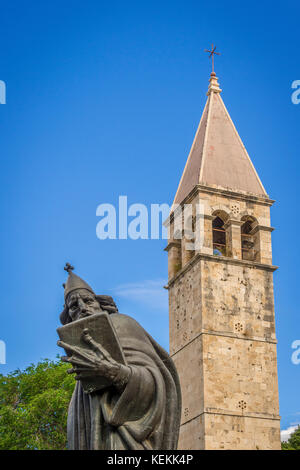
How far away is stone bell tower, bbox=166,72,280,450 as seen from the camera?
101 feet

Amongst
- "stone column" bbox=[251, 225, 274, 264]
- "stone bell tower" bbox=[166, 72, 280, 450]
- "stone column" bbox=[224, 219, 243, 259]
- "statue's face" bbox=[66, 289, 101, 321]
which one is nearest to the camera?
"statue's face" bbox=[66, 289, 101, 321]

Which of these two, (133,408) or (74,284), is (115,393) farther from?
(74,284)

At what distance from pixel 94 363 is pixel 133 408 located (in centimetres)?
40

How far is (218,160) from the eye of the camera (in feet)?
118

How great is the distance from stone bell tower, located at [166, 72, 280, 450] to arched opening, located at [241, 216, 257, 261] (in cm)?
4

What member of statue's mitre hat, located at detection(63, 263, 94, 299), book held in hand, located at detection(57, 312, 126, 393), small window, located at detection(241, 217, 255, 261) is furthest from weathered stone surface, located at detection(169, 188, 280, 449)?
book held in hand, located at detection(57, 312, 126, 393)

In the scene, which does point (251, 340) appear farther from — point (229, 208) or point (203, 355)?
point (229, 208)

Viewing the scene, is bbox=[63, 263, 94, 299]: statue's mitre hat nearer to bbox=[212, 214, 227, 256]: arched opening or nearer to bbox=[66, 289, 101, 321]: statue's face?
bbox=[66, 289, 101, 321]: statue's face

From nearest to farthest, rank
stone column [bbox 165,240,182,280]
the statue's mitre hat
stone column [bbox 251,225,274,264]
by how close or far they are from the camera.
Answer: the statue's mitre hat < stone column [bbox 251,225,274,264] < stone column [bbox 165,240,182,280]

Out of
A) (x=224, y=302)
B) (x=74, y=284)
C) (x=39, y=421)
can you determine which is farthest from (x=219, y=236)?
(x=74, y=284)

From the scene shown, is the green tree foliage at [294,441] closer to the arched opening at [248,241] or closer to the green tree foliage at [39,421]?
the arched opening at [248,241]

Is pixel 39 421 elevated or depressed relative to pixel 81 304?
elevated
